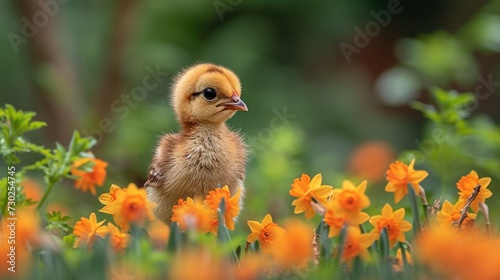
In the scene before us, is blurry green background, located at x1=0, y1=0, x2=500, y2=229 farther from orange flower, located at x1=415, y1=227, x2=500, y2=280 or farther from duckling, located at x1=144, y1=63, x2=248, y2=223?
orange flower, located at x1=415, y1=227, x2=500, y2=280

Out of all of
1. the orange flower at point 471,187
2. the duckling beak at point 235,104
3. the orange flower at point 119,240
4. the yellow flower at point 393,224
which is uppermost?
the duckling beak at point 235,104

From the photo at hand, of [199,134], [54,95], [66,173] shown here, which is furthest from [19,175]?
[54,95]

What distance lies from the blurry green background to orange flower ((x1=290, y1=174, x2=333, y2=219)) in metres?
1.98

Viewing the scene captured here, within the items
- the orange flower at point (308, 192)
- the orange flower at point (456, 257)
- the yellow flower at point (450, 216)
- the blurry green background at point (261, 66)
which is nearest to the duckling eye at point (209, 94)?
the orange flower at point (308, 192)

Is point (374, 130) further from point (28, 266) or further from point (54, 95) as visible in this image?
point (28, 266)

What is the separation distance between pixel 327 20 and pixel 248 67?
0.75m

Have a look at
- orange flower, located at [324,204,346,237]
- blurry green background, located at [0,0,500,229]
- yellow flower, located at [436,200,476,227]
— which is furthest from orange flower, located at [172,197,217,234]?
blurry green background, located at [0,0,500,229]

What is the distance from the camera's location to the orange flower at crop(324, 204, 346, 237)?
173cm

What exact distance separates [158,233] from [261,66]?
4.21 meters

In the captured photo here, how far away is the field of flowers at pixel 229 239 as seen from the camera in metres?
1.41

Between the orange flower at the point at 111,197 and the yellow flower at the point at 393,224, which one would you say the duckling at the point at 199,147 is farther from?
the yellow flower at the point at 393,224

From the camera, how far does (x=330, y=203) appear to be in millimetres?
1801

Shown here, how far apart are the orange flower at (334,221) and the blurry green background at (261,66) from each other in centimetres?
209

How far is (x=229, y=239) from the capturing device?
65.6 inches
